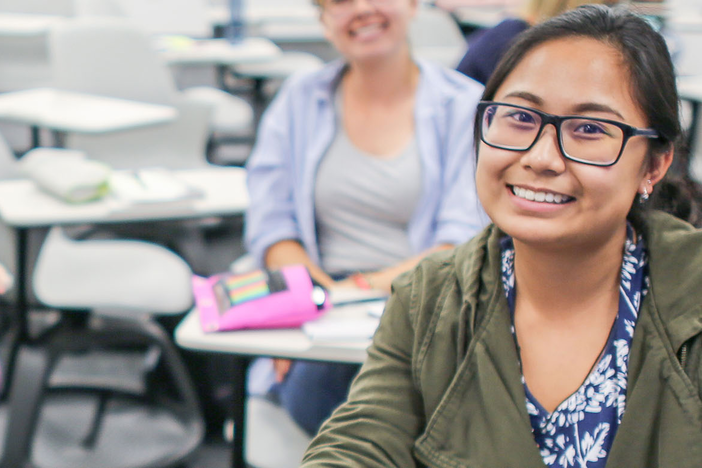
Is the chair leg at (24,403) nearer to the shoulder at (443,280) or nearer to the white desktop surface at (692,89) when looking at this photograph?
the shoulder at (443,280)

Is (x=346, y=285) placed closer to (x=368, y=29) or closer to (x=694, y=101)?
(x=368, y=29)

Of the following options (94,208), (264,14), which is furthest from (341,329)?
(264,14)

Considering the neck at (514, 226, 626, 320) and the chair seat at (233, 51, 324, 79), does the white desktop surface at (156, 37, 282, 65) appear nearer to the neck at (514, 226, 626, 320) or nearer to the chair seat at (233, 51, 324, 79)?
the chair seat at (233, 51, 324, 79)

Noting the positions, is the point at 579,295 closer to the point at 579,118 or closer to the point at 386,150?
the point at 579,118

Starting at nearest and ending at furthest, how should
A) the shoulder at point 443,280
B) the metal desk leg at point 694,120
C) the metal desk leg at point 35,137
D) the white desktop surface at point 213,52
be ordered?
1. the shoulder at point 443,280
2. the metal desk leg at point 35,137
3. the metal desk leg at point 694,120
4. the white desktop surface at point 213,52

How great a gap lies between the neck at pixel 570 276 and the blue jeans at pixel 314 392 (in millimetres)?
596

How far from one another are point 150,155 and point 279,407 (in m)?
1.76

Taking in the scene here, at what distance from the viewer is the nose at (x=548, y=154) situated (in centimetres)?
95

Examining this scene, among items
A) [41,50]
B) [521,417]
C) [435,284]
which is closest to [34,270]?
[435,284]

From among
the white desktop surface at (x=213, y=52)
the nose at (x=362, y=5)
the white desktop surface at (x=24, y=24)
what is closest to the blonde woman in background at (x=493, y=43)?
the nose at (x=362, y=5)

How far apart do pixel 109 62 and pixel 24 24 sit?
227 centimetres

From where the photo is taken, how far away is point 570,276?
104 centimetres

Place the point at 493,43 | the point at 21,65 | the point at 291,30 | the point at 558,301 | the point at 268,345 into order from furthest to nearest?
the point at 291,30 < the point at 21,65 < the point at 493,43 < the point at 268,345 < the point at 558,301

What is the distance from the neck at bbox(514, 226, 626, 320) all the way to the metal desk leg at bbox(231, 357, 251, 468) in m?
0.63
